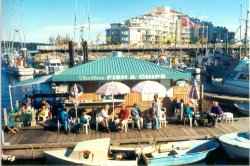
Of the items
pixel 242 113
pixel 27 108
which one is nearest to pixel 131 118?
pixel 27 108

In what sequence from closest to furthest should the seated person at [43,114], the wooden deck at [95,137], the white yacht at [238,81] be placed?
the wooden deck at [95,137]
the seated person at [43,114]
the white yacht at [238,81]

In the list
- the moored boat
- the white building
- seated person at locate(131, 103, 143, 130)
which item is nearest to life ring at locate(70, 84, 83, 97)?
seated person at locate(131, 103, 143, 130)

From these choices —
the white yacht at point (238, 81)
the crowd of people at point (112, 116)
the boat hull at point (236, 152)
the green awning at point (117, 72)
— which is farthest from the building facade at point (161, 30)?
the boat hull at point (236, 152)

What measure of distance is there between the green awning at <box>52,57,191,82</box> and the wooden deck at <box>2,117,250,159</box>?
8.91 feet

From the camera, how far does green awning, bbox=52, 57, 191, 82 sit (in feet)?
62.6

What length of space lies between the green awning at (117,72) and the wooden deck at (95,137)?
2.71m

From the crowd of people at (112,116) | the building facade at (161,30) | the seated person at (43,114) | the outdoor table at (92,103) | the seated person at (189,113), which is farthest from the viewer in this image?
the building facade at (161,30)

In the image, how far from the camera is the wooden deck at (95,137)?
1559 cm

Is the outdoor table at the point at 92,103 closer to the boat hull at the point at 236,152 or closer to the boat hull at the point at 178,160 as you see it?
the boat hull at the point at 178,160

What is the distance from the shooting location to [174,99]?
19.6 metres

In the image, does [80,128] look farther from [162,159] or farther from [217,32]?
[217,32]

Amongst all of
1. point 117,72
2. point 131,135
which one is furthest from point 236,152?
point 117,72

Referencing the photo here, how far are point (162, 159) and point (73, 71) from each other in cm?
689

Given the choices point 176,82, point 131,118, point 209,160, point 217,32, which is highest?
point 217,32
